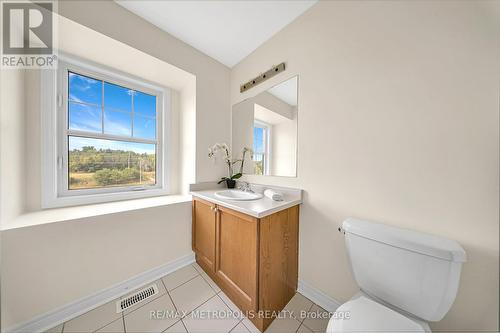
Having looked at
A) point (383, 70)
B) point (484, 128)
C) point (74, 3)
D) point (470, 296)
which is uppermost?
point (74, 3)

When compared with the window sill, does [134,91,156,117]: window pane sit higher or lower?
higher

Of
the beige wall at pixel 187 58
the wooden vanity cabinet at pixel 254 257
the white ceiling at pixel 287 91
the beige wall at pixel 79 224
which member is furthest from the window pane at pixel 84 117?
the white ceiling at pixel 287 91

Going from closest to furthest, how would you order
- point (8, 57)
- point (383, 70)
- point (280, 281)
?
point (383, 70) → point (8, 57) → point (280, 281)

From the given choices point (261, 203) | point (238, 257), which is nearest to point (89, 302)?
point (238, 257)

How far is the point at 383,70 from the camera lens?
941 millimetres

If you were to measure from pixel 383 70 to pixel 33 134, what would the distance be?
2513 mm

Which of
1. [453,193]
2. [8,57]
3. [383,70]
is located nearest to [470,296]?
[453,193]

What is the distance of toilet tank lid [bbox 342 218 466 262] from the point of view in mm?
652

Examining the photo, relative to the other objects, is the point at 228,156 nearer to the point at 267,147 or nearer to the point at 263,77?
the point at 267,147

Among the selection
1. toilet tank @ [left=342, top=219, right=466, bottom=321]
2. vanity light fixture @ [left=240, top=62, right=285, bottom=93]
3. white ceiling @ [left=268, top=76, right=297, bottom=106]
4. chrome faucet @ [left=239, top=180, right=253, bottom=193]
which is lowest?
toilet tank @ [left=342, top=219, right=466, bottom=321]

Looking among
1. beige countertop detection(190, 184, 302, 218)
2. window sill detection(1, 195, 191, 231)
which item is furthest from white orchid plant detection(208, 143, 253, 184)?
window sill detection(1, 195, 191, 231)

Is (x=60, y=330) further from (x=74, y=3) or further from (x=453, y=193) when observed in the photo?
(x=453, y=193)

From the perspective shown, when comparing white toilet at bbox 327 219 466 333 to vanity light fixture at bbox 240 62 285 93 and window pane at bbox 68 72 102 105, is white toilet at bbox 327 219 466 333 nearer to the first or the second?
vanity light fixture at bbox 240 62 285 93

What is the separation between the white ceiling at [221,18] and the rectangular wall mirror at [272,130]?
525 mm
